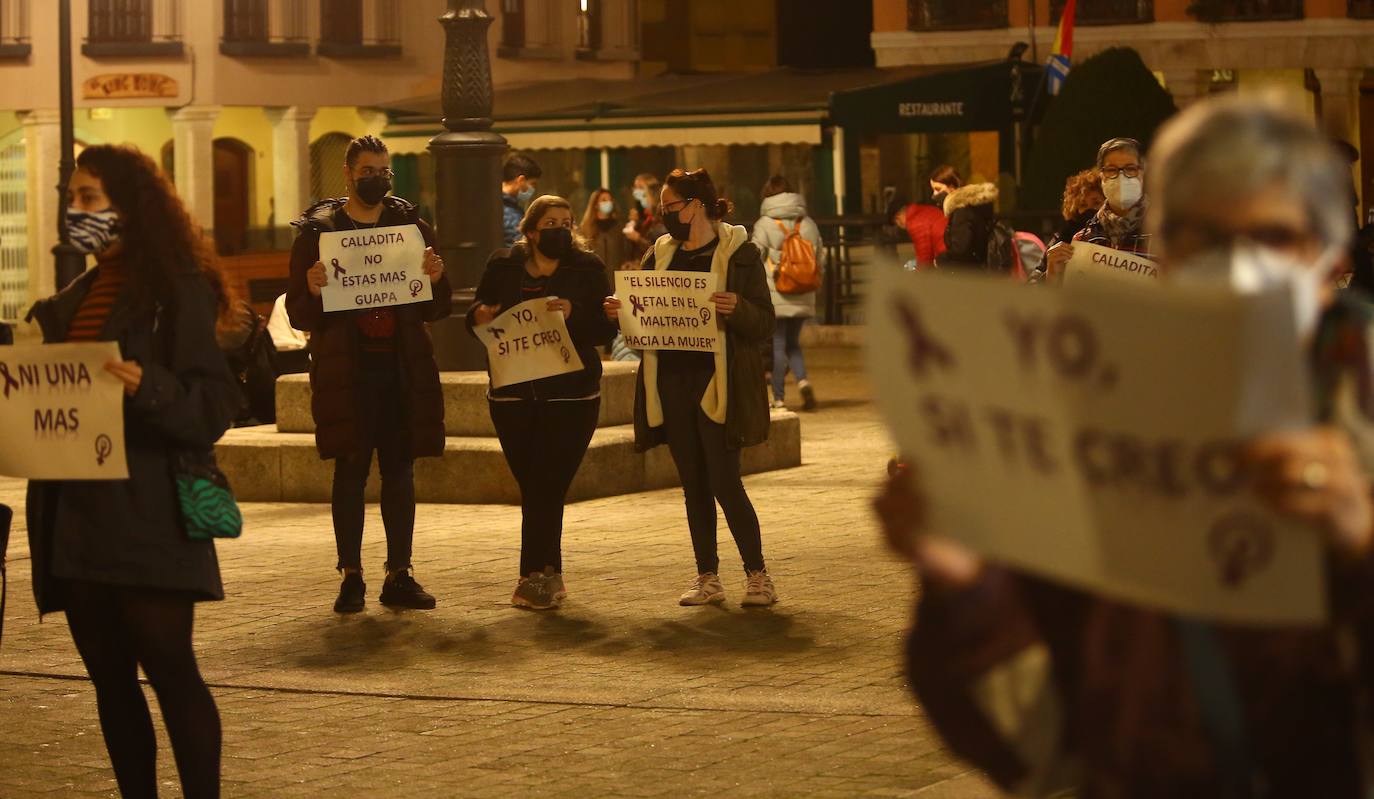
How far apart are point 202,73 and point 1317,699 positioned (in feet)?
141

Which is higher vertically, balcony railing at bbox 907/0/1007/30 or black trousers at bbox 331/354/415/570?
balcony railing at bbox 907/0/1007/30

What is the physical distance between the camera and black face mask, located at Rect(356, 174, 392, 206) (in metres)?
9.78

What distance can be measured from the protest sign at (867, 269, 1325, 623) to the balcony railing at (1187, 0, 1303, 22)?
38.0 metres

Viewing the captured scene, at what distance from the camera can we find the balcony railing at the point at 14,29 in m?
43.7

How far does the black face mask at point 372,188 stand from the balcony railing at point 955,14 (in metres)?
31.9

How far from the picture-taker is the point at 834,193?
34.1 meters

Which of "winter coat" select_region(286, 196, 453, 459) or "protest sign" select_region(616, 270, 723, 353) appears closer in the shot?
"winter coat" select_region(286, 196, 453, 459)

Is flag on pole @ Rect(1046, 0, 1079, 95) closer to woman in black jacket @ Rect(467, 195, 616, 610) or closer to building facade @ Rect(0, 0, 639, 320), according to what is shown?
building facade @ Rect(0, 0, 639, 320)

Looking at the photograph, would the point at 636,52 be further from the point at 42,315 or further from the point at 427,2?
the point at 42,315

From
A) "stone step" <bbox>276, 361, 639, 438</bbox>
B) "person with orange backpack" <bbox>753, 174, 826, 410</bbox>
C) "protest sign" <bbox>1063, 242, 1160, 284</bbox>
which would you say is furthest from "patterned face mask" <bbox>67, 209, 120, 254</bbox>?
"person with orange backpack" <bbox>753, 174, 826, 410</bbox>

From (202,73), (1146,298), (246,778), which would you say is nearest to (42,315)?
(246,778)

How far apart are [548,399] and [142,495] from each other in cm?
431

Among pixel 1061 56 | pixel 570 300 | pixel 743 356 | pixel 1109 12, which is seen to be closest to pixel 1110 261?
pixel 743 356

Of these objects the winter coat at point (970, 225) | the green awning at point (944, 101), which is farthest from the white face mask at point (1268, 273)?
the green awning at point (944, 101)
